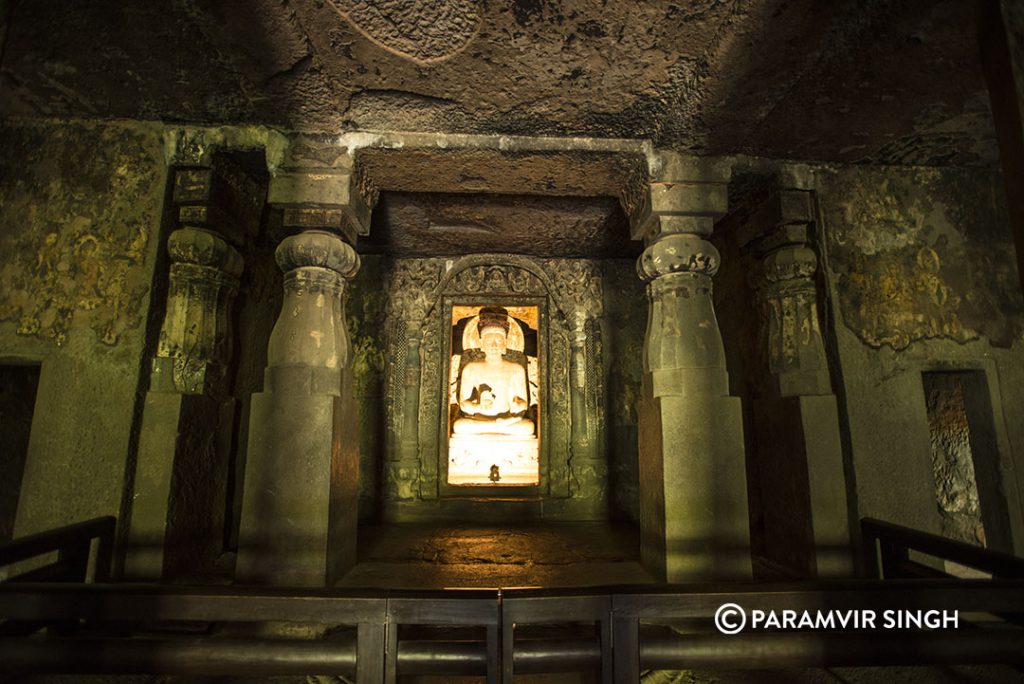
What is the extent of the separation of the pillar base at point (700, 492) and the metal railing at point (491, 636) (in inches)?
50.6

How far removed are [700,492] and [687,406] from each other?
484 millimetres

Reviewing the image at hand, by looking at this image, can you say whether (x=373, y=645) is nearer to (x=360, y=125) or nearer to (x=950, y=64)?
(x=360, y=125)

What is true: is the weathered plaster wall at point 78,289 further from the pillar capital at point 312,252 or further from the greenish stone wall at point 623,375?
the greenish stone wall at point 623,375

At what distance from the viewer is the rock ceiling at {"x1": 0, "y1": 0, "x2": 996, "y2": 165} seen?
2.26 meters

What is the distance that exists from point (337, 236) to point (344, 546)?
1918mm

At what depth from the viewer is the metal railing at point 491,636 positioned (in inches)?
58.6

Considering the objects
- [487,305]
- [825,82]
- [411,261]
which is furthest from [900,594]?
[411,261]

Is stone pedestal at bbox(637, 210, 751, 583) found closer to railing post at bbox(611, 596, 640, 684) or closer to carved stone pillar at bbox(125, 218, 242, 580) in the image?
railing post at bbox(611, 596, 640, 684)

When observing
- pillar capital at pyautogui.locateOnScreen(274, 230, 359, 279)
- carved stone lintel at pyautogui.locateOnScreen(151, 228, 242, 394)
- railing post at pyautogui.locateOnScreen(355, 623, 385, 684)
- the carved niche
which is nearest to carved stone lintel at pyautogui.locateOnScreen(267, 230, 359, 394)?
pillar capital at pyautogui.locateOnScreen(274, 230, 359, 279)

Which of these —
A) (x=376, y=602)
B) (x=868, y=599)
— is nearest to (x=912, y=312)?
(x=868, y=599)

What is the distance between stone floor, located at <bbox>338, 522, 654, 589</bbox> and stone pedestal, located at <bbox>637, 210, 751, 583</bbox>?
41 cm

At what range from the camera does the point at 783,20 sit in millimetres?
2256

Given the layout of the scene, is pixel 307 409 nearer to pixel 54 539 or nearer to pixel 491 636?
pixel 54 539

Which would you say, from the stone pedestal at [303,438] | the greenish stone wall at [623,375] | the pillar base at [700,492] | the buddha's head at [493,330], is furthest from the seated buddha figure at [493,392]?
the pillar base at [700,492]
